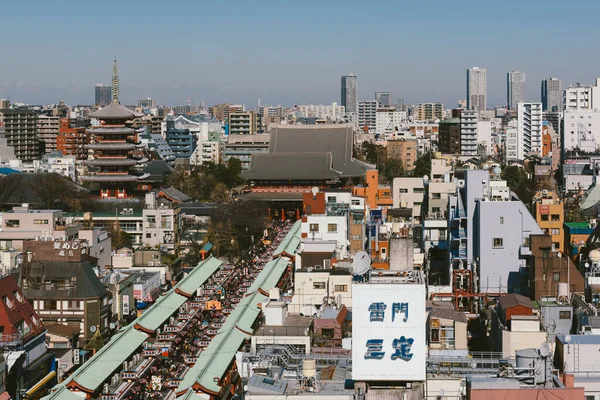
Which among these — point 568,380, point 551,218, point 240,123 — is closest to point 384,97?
point 240,123

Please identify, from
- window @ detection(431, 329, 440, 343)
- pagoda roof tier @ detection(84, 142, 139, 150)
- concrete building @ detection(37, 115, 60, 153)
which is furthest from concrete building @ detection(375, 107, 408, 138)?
window @ detection(431, 329, 440, 343)

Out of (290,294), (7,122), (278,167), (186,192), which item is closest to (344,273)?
(290,294)

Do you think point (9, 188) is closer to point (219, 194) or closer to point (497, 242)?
point (219, 194)

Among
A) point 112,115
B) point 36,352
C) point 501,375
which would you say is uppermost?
point 112,115

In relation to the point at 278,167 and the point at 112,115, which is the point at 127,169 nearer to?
the point at 112,115

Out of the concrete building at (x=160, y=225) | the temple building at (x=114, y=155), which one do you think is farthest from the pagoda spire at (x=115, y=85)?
the concrete building at (x=160, y=225)

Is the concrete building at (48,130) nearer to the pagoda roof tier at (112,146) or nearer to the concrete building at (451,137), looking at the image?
the concrete building at (451,137)
